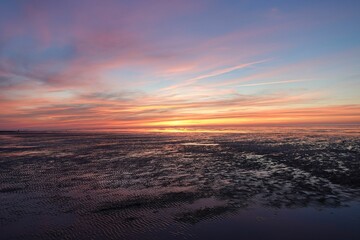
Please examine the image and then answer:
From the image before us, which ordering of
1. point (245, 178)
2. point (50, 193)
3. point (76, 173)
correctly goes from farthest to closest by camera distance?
1. point (76, 173)
2. point (245, 178)
3. point (50, 193)

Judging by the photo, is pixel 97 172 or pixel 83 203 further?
pixel 97 172

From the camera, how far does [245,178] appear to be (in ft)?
54.5

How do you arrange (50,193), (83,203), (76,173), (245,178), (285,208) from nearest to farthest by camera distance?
(285,208)
(83,203)
(50,193)
(245,178)
(76,173)

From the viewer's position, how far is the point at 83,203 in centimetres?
1179

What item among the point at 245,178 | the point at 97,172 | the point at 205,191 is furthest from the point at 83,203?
the point at 245,178

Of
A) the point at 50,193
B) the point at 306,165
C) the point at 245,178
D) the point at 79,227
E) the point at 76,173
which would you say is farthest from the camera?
the point at 306,165

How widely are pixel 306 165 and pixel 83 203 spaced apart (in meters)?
16.3

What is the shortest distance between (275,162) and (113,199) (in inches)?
589

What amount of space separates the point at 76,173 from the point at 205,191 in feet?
33.0

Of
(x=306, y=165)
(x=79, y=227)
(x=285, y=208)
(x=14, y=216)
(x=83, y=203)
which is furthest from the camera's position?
(x=306, y=165)

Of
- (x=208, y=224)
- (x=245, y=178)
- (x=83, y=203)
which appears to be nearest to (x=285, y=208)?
(x=208, y=224)

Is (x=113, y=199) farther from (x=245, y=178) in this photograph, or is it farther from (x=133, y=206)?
(x=245, y=178)

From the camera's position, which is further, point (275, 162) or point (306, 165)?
point (275, 162)

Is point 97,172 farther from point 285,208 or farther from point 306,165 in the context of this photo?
point 306,165
